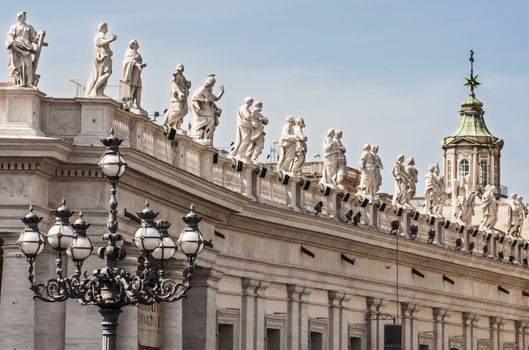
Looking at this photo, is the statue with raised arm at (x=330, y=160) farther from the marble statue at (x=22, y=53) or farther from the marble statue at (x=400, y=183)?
the marble statue at (x=22, y=53)

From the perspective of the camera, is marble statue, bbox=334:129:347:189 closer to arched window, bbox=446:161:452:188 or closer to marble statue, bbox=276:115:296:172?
marble statue, bbox=276:115:296:172

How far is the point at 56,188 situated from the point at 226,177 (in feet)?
42.5

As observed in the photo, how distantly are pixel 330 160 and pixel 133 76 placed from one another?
20.8 meters

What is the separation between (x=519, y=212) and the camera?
9906 centimetres

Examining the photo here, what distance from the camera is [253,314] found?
6669cm

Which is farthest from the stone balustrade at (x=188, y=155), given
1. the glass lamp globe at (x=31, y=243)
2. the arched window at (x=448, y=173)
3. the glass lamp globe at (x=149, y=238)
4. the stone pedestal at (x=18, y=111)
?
the arched window at (x=448, y=173)

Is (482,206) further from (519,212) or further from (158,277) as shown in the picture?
(158,277)

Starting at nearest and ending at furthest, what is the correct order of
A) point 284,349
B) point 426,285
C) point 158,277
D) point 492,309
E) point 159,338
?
point 158,277, point 159,338, point 284,349, point 426,285, point 492,309

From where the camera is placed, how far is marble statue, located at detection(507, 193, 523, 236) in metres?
98.2

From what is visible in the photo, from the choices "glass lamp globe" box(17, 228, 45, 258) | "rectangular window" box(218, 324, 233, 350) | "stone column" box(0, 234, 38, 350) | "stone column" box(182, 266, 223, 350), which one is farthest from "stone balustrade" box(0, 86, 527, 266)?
"glass lamp globe" box(17, 228, 45, 258)

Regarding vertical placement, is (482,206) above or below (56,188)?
above

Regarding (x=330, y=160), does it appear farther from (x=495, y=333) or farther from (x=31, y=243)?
(x=31, y=243)

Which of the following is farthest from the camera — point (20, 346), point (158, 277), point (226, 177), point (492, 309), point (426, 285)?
point (492, 309)

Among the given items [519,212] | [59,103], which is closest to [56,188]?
[59,103]
